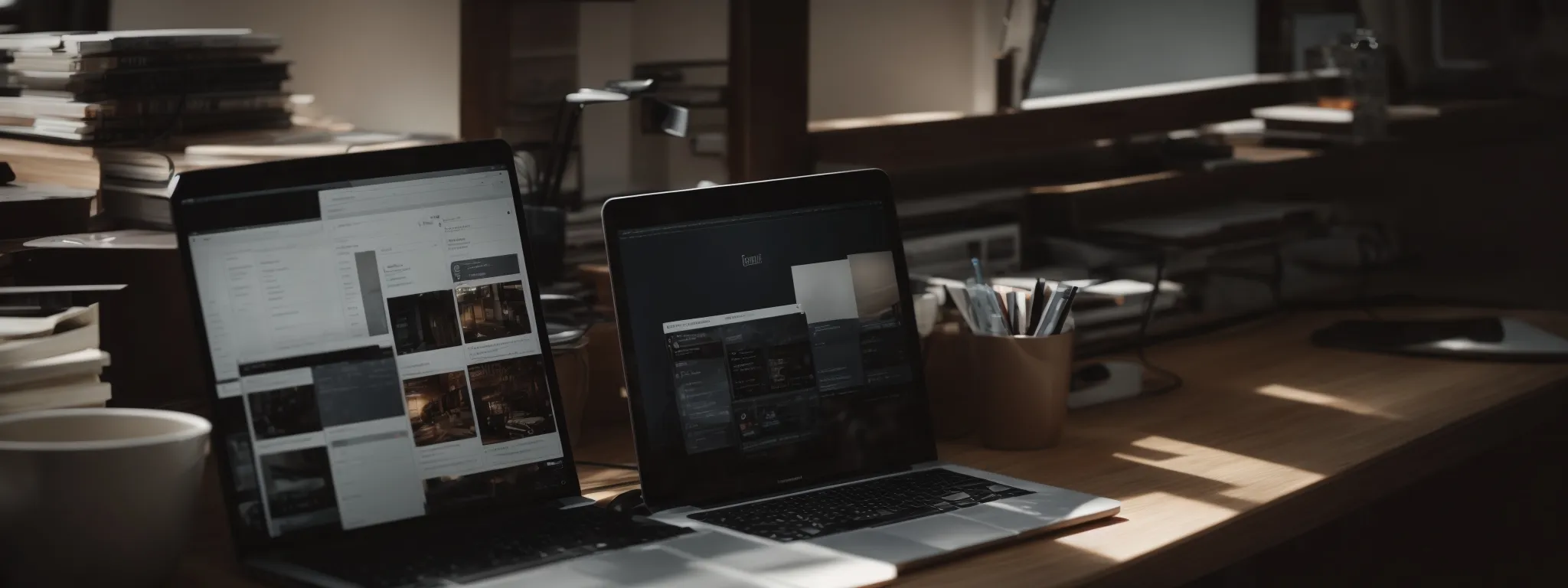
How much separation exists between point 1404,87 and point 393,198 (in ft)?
5.41

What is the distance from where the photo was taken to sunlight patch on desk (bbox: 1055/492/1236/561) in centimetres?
112

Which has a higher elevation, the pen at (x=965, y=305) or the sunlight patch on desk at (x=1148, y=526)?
the pen at (x=965, y=305)

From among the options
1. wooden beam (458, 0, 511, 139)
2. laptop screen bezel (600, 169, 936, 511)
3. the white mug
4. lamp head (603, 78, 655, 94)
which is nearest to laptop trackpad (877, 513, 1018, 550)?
laptop screen bezel (600, 169, 936, 511)

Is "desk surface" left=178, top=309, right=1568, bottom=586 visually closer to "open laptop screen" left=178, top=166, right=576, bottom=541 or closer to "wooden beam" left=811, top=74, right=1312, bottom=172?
"open laptop screen" left=178, top=166, right=576, bottom=541

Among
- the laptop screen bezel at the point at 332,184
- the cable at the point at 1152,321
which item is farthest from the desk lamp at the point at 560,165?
the cable at the point at 1152,321

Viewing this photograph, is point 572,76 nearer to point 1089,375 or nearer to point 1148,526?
point 1089,375

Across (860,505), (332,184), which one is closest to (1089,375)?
(860,505)

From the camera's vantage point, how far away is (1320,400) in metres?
1.66

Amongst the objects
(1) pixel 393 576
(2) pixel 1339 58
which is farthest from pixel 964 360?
(2) pixel 1339 58

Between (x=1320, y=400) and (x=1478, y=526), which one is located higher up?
(x=1320, y=400)

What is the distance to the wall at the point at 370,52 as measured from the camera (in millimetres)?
1729

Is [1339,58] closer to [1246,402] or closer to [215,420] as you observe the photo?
[1246,402]

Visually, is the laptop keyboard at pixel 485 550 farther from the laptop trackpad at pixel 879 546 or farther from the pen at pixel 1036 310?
the pen at pixel 1036 310

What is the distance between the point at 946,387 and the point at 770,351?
11.4 inches
